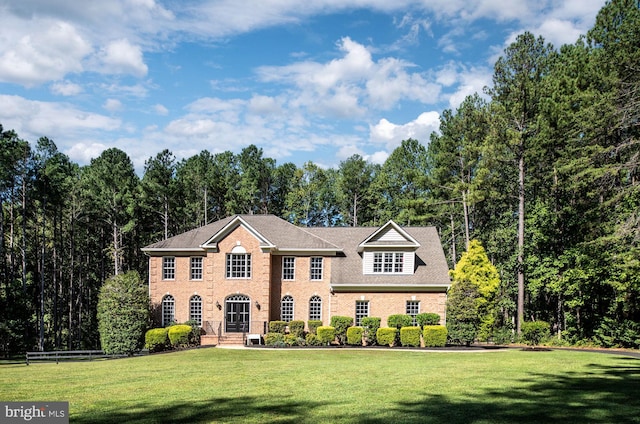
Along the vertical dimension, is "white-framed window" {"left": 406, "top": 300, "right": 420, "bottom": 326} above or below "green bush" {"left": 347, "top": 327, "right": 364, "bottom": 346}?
above

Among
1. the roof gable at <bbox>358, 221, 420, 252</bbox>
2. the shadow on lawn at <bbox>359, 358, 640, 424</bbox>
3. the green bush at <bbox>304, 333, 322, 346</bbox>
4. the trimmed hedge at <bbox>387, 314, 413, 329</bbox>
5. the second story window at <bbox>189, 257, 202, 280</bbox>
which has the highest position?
the roof gable at <bbox>358, 221, 420, 252</bbox>

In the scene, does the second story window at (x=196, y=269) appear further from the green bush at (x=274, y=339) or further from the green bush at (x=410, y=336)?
the green bush at (x=410, y=336)

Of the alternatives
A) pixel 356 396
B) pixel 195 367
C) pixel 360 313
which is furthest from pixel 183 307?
pixel 356 396

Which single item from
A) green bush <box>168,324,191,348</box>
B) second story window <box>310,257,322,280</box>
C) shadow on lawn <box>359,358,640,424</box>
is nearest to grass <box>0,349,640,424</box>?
shadow on lawn <box>359,358,640,424</box>

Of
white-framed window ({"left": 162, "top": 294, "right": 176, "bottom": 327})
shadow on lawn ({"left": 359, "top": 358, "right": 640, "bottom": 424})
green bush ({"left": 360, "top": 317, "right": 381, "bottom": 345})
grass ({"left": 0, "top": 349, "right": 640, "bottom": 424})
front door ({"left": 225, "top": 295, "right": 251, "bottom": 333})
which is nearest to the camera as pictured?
shadow on lawn ({"left": 359, "top": 358, "right": 640, "bottom": 424})

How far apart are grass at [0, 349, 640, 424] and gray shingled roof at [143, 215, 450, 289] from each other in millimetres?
11597

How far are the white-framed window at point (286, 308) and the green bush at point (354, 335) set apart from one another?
5038 millimetres

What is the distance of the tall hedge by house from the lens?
30328 millimetres

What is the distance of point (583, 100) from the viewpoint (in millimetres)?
28906

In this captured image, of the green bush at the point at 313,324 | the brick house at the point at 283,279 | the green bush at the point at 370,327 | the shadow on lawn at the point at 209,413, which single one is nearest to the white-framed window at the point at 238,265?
the brick house at the point at 283,279

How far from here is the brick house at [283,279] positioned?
33.1 m

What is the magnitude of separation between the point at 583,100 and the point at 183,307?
26754 millimetres

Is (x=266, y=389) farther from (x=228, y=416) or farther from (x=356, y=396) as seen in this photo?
(x=228, y=416)

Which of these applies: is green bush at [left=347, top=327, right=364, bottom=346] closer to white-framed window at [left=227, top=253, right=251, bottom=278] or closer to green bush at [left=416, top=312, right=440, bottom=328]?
green bush at [left=416, top=312, right=440, bottom=328]
